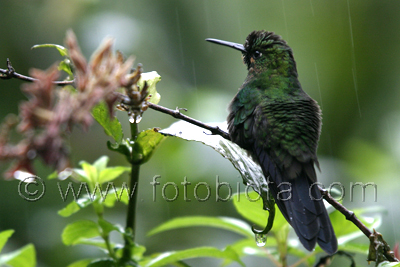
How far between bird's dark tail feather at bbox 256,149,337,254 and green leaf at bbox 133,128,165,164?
71 cm

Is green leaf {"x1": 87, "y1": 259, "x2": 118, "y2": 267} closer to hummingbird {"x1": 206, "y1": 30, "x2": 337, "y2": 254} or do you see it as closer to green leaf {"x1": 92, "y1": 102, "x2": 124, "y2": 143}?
green leaf {"x1": 92, "y1": 102, "x2": 124, "y2": 143}

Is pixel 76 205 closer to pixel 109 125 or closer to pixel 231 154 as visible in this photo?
Result: pixel 109 125

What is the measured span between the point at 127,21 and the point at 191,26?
1445 mm

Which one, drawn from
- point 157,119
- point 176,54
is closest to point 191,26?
point 176,54

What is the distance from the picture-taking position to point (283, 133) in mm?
2398

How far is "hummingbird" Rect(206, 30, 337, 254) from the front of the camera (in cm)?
192

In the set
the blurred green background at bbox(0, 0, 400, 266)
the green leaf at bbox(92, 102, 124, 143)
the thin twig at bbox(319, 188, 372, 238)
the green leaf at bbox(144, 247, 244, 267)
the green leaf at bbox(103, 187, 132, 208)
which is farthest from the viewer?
the blurred green background at bbox(0, 0, 400, 266)

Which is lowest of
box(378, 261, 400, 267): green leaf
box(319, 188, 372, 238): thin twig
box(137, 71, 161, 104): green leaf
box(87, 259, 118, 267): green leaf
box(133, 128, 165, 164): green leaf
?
box(87, 259, 118, 267): green leaf

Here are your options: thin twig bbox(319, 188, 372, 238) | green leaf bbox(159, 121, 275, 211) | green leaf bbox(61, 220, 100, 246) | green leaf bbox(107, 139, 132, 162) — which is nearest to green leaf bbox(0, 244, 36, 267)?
green leaf bbox(61, 220, 100, 246)

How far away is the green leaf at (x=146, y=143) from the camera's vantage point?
1.68 metres

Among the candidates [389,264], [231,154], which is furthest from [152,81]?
[389,264]

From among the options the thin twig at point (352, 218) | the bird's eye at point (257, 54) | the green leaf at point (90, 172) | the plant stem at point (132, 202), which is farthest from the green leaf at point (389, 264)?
the bird's eye at point (257, 54)

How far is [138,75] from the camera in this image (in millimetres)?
1013

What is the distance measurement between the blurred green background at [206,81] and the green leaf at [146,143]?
73.9 inches
